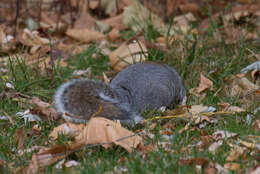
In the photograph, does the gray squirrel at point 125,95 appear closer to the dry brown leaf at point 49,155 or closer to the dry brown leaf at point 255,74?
the dry brown leaf at point 49,155

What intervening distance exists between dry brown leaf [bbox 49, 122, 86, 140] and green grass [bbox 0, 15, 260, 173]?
6 centimetres

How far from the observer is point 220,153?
2492 mm

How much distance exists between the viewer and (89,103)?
2969 mm

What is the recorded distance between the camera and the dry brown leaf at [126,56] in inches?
168

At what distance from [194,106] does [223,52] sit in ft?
4.32

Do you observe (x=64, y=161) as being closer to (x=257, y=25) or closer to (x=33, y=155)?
(x=33, y=155)

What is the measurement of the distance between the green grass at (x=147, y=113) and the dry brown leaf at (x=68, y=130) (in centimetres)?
6

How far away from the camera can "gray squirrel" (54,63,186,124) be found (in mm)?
2934

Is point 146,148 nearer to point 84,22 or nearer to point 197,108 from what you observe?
point 197,108

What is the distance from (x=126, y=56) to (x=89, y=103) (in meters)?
1.44

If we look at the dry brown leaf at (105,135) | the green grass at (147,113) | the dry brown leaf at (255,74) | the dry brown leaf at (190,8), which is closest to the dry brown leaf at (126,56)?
the green grass at (147,113)

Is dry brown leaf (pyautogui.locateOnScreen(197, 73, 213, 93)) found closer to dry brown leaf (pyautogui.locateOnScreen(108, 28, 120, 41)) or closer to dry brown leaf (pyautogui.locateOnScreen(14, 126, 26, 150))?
dry brown leaf (pyautogui.locateOnScreen(14, 126, 26, 150))

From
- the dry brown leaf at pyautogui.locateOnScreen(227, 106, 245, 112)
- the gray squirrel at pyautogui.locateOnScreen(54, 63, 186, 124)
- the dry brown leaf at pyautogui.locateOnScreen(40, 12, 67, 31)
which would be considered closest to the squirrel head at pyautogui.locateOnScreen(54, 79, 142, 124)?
the gray squirrel at pyautogui.locateOnScreen(54, 63, 186, 124)

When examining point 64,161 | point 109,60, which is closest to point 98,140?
point 64,161
